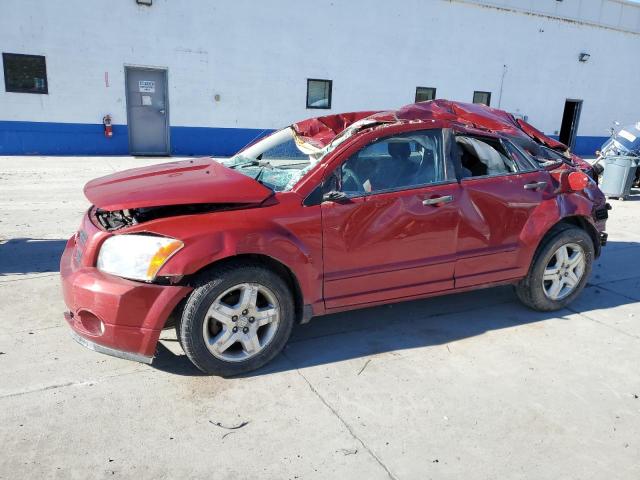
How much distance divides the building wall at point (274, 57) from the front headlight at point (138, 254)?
11.9 metres

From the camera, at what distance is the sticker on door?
547 inches

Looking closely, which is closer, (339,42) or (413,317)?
(413,317)

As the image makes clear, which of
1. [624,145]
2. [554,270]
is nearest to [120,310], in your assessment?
[554,270]

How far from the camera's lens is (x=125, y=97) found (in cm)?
1374

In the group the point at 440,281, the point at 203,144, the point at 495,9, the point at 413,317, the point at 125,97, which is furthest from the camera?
the point at 495,9

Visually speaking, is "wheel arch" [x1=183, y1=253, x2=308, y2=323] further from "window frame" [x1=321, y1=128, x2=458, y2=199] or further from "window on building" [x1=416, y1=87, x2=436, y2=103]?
"window on building" [x1=416, y1=87, x2=436, y2=103]

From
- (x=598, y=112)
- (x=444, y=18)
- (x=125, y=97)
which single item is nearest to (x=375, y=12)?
Answer: (x=444, y=18)

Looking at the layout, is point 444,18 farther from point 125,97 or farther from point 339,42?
point 125,97

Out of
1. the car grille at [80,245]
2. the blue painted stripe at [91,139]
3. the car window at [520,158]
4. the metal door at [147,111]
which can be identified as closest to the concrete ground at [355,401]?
the car grille at [80,245]

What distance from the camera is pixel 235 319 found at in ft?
10.8

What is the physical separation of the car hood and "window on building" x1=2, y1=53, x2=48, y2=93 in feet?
36.5

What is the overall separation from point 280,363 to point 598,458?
1.94m

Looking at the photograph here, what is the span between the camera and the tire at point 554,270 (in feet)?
14.4

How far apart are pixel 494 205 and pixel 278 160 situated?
1781 millimetres
